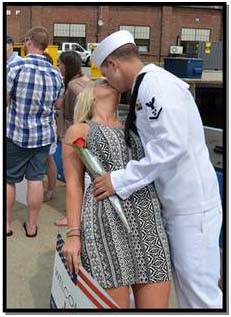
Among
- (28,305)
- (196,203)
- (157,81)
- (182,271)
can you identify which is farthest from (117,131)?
(28,305)

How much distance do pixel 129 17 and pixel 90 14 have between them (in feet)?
9.53

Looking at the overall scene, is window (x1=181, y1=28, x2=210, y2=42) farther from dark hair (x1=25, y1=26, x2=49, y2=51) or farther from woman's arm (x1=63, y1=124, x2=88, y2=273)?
woman's arm (x1=63, y1=124, x2=88, y2=273)

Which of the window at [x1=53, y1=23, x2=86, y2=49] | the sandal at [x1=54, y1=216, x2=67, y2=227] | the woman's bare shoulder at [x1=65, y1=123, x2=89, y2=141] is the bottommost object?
the sandal at [x1=54, y1=216, x2=67, y2=227]

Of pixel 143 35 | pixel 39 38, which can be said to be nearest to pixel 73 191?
pixel 39 38

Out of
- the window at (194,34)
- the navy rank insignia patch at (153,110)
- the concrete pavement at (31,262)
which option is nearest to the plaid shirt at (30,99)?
the concrete pavement at (31,262)

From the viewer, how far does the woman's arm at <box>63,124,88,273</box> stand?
2.04m

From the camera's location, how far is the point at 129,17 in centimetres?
3656

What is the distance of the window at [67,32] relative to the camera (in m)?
33.9

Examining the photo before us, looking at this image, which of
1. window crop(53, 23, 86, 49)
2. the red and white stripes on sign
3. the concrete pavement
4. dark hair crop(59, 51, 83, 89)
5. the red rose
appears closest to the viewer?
the red and white stripes on sign

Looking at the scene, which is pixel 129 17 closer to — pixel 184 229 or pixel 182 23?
pixel 182 23

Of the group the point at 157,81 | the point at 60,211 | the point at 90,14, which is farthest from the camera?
the point at 90,14

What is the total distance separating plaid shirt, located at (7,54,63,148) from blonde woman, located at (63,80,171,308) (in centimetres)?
176

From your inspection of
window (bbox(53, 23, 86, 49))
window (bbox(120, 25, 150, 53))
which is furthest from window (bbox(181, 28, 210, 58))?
window (bbox(53, 23, 86, 49))

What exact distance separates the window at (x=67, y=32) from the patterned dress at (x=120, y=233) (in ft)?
106
